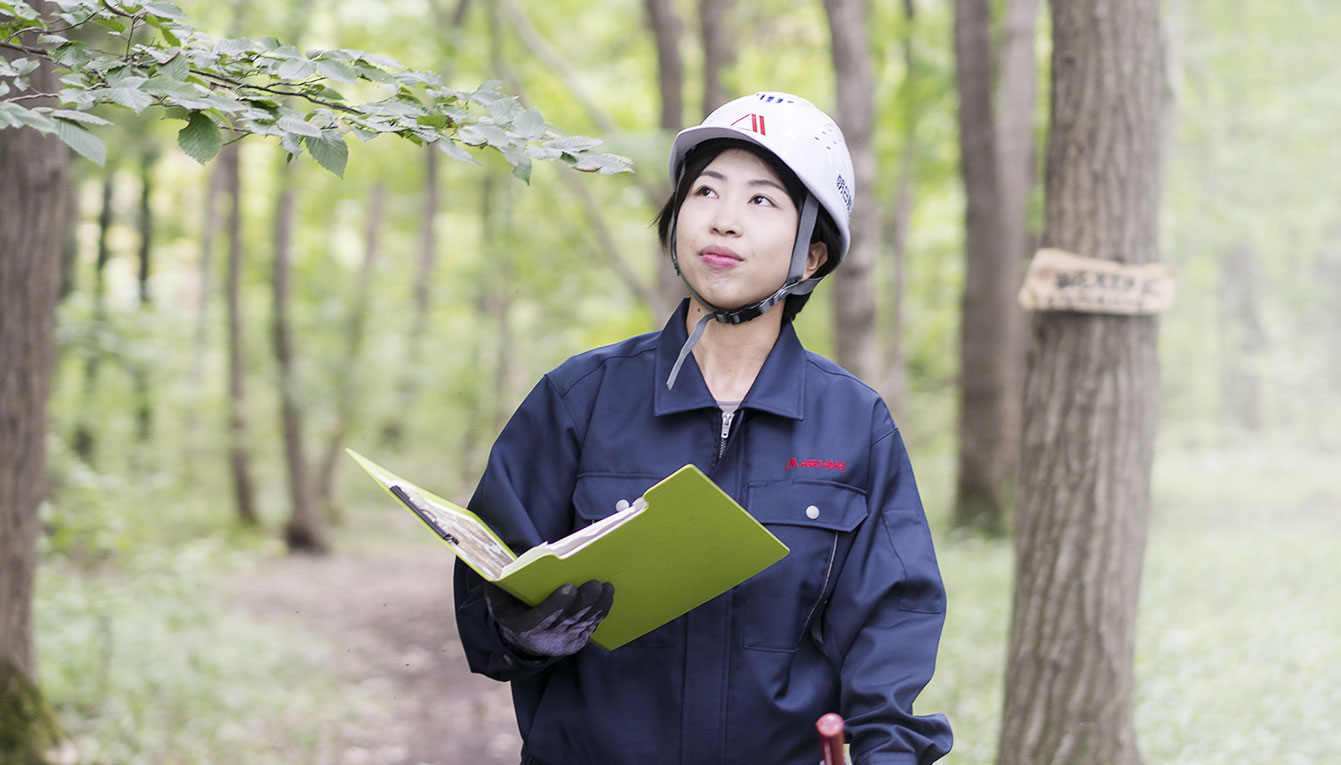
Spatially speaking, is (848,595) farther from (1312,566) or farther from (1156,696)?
(1312,566)

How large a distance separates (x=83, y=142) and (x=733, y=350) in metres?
1.22

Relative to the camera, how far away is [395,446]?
22141 mm

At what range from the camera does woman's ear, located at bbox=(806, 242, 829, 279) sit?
234 centimetres

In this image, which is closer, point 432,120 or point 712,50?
point 432,120

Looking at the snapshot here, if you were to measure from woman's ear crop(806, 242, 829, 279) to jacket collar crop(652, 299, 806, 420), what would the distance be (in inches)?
7.9

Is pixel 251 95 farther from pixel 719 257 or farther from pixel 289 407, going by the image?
pixel 289 407

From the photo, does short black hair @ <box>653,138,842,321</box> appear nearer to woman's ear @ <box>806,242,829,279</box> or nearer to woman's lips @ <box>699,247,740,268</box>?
woman's ear @ <box>806,242,829,279</box>

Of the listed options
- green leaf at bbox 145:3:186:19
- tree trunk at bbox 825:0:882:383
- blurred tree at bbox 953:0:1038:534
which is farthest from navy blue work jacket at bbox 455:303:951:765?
blurred tree at bbox 953:0:1038:534

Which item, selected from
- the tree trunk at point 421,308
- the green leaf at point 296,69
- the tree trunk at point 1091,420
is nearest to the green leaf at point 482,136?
the green leaf at point 296,69

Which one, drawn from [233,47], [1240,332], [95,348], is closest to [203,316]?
[95,348]

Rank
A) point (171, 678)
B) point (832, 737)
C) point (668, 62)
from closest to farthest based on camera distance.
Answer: point (832, 737)
point (171, 678)
point (668, 62)

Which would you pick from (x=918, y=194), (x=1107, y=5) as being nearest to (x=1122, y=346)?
(x=1107, y=5)

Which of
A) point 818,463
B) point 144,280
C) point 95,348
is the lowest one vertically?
point 818,463

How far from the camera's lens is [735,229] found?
7.11ft
